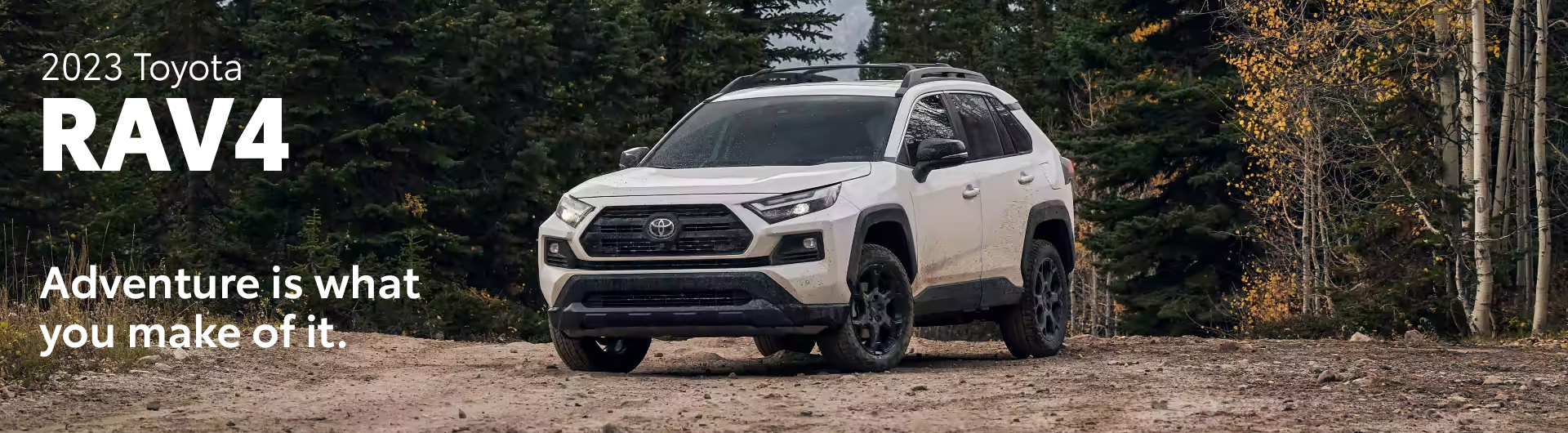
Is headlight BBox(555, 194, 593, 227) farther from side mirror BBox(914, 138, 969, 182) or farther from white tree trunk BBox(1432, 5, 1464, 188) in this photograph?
white tree trunk BBox(1432, 5, 1464, 188)

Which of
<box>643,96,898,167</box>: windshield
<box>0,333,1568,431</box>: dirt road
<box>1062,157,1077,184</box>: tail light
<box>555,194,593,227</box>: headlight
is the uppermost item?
<box>643,96,898,167</box>: windshield

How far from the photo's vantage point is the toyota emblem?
10219 millimetres

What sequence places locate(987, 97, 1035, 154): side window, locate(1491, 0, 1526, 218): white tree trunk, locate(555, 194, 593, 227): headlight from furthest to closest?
locate(1491, 0, 1526, 218): white tree trunk, locate(987, 97, 1035, 154): side window, locate(555, 194, 593, 227): headlight

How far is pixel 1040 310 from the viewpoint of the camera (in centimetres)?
1280

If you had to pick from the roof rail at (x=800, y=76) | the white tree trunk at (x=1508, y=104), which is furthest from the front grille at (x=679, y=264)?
the white tree trunk at (x=1508, y=104)

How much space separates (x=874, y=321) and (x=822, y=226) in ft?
2.99

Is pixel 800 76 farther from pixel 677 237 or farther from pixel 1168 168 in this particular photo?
pixel 1168 168

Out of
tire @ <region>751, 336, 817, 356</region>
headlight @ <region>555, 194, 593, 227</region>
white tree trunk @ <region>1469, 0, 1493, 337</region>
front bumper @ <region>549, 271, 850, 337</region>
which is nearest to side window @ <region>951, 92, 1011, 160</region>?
tire @ <region>751, 336, 817, 356</region>

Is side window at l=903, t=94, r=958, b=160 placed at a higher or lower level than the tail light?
higher

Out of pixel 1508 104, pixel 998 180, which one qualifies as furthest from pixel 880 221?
pixel 1508 104

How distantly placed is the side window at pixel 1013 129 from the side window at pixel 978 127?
0.36 feet

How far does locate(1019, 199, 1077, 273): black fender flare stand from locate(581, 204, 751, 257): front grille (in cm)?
288

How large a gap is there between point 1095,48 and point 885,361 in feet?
80.6

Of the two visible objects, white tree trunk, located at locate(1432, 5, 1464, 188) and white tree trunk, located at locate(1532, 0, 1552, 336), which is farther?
white tree trunk, located at locate(1432, 5, 1464, 188)
